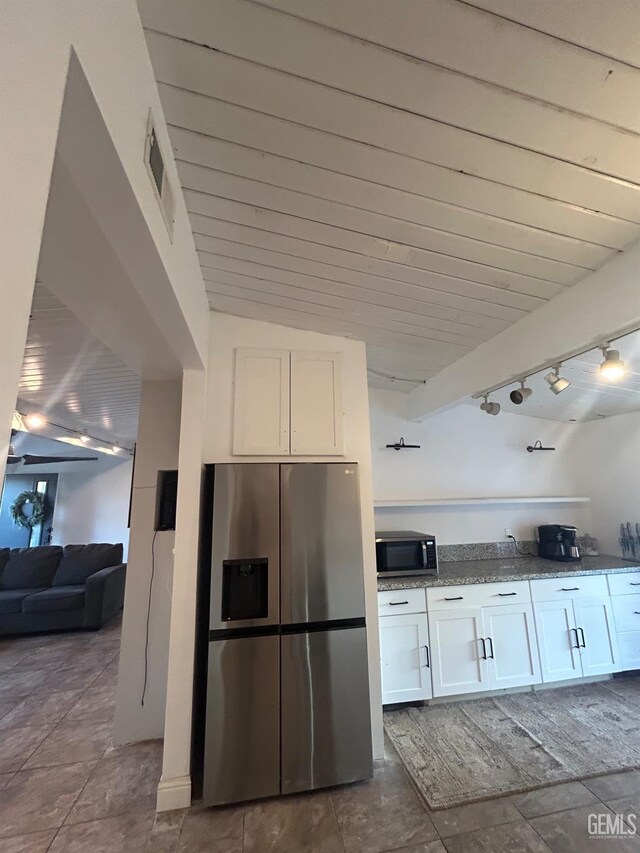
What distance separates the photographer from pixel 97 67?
2.44 ft

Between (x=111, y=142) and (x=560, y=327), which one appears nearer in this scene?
(x=111, y=142)

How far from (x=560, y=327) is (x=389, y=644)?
2.38m

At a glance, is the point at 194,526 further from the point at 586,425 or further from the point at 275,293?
the point at 586,425

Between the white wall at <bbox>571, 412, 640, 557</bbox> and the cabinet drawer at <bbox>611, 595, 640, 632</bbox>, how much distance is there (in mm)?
606

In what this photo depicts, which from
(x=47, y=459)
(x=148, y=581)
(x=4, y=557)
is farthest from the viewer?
(x=47, y=459)

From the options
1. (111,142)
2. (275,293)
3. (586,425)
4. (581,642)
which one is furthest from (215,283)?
(586,425)

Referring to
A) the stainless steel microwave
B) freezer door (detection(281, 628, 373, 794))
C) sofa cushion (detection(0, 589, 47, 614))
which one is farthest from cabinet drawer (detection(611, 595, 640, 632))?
sofa cushion (detection(0, 589, 47, 614))

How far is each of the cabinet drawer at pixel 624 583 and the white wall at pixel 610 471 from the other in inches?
19.2

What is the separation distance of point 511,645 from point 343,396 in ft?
7.76

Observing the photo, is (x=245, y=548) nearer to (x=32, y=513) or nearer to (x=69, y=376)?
(x=69, y=376)

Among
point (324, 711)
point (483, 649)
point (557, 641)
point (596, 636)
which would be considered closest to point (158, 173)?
point (324, 711)

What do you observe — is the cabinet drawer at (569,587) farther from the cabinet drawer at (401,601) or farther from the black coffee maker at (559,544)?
the cabinet drawer at (401,601)

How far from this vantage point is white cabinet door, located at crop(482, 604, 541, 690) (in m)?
2.85

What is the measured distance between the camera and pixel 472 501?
3.56m
